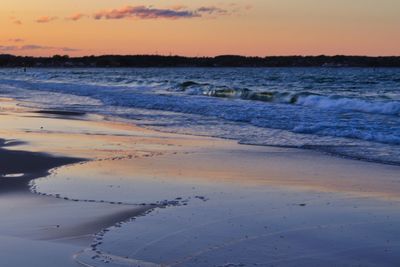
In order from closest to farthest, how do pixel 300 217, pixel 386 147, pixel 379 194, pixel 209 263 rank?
pixel 209 263 → pixel 300 217 → pixel 379 194 → pixel 386 147

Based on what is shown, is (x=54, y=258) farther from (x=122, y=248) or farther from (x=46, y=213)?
(x=46, y=213)

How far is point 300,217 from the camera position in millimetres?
6281

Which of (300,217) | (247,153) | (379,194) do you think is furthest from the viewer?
(247,153)

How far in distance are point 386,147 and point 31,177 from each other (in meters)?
6.46

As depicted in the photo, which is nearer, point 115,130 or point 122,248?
point 122,248

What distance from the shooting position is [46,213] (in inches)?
253

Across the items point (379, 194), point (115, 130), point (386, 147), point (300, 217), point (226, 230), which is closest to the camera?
point (226, 230)

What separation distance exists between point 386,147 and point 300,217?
599cm

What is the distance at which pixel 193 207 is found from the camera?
6719 millimetres

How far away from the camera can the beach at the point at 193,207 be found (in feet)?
16.7

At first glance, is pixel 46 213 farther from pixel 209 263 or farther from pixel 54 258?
pixel 209 263

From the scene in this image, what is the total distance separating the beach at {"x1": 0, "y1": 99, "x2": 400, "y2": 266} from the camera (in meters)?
5.10

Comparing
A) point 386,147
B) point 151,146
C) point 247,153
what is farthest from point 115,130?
point 386,147

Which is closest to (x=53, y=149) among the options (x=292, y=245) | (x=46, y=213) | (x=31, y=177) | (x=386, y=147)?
(x=31, y=177)
